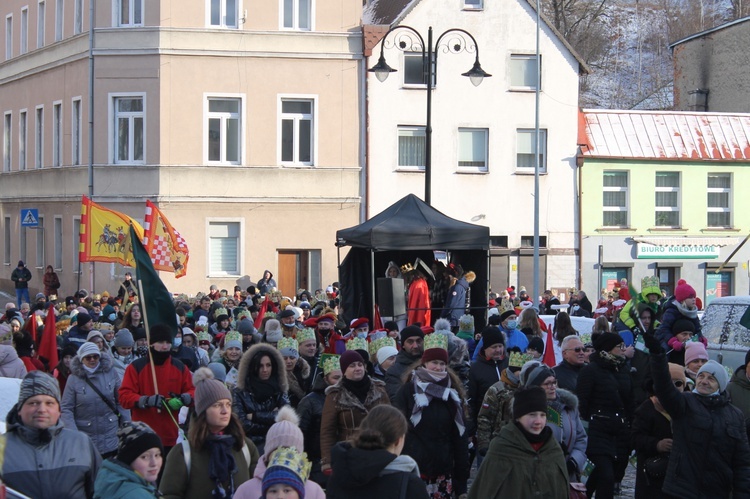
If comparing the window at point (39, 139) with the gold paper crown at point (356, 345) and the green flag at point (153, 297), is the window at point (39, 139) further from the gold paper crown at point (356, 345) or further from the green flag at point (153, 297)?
the green flag at point (153, 297)

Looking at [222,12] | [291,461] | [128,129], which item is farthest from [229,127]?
[291,461]

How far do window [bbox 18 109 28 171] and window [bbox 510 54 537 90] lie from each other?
53.4ft

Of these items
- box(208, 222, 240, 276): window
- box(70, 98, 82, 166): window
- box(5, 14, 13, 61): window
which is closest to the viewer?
box(208, 222, 240, 276): window

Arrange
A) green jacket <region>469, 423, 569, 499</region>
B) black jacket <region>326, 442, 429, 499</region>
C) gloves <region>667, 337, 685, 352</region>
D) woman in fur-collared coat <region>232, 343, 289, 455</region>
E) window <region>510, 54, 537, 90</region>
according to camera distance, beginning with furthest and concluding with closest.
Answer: window <region>510, 54, 537, 90</region>, gloves <region>667, 337, 685, 352</region>, woman in fur-collared coat <region>232, 343, 289, 455</region>, green jacket <region>469, 423, 569, 499</region>, black jacket <region>326, 442, 429, 499</region>

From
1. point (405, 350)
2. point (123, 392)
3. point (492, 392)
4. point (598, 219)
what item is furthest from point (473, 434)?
point (598, 219)

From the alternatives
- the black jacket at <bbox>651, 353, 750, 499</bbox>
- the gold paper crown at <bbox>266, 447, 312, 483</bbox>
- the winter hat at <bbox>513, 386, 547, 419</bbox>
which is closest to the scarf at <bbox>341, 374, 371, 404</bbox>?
the winter hat at <bbox>513, 386, 547, 419</bbox>

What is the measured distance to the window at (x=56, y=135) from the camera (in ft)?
121

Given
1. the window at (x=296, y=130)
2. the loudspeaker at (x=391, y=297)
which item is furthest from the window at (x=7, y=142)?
the loudspeaker at (x=391, y=297)

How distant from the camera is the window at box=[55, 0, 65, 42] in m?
36.6

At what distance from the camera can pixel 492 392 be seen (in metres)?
8.92

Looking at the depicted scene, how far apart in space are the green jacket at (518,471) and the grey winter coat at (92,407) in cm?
403

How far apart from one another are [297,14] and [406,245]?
16864 millimetres

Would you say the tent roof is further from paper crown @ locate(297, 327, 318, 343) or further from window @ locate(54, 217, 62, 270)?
window @ locate(54, 217, 62, 270)

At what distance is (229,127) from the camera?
33.9 meters
